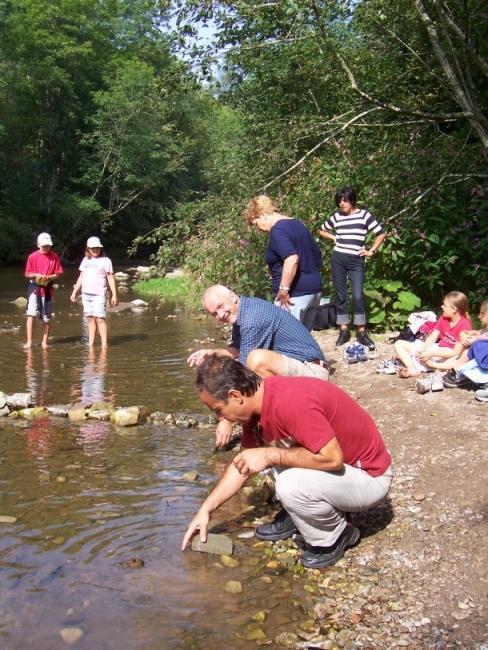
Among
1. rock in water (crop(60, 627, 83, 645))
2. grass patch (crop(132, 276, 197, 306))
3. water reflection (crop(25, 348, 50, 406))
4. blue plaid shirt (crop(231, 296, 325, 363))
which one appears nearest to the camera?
rock in water (crop(60, 627, 83, 645))

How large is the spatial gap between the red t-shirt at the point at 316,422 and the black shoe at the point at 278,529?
63cm

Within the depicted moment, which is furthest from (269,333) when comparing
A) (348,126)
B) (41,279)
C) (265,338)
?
(41,279)

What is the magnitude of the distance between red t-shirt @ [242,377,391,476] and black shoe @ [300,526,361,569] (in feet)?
1.30

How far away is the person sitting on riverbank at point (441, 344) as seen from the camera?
275 inches

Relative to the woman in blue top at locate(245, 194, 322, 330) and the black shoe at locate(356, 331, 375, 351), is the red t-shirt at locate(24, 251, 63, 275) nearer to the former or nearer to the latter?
the black shoe at locate(356, 331, 375, 351)

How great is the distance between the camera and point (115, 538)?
415 cm

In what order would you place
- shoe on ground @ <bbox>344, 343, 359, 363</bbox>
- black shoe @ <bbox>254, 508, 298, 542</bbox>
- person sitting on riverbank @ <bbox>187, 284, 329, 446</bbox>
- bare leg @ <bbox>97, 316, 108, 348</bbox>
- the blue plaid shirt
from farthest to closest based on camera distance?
bare leg @ <bbox>97, 316, 108, 348</bbox>, shoe on ground @ <bbox>344, 343, 359, 363</bbox>, the blue plaid shirt, person sitting on riverbank @ <bbox>187, 284, 329, 446</bbox>, black shoe @ <bbox>254, 508, 298, 542</bbox>

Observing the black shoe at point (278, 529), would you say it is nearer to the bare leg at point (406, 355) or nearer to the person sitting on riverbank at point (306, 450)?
the person sitting on riverbank at point (306, 450)

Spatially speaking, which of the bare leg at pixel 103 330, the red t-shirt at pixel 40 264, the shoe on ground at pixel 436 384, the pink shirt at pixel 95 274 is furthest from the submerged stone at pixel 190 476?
the red t-shirt at pixel 40 264

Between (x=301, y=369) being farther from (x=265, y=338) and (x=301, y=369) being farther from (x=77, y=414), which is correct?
(x=77, y=414)

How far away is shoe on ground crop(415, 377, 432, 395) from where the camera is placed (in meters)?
6.30

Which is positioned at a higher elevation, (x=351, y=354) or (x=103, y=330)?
(x=351, y=354)

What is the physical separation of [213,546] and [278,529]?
1.46 feet

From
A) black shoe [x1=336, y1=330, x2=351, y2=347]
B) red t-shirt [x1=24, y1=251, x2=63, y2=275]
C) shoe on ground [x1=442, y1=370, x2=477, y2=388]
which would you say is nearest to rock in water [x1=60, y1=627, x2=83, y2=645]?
shoe on ground [x1=442, y1=370, x2=477, y2=388]
